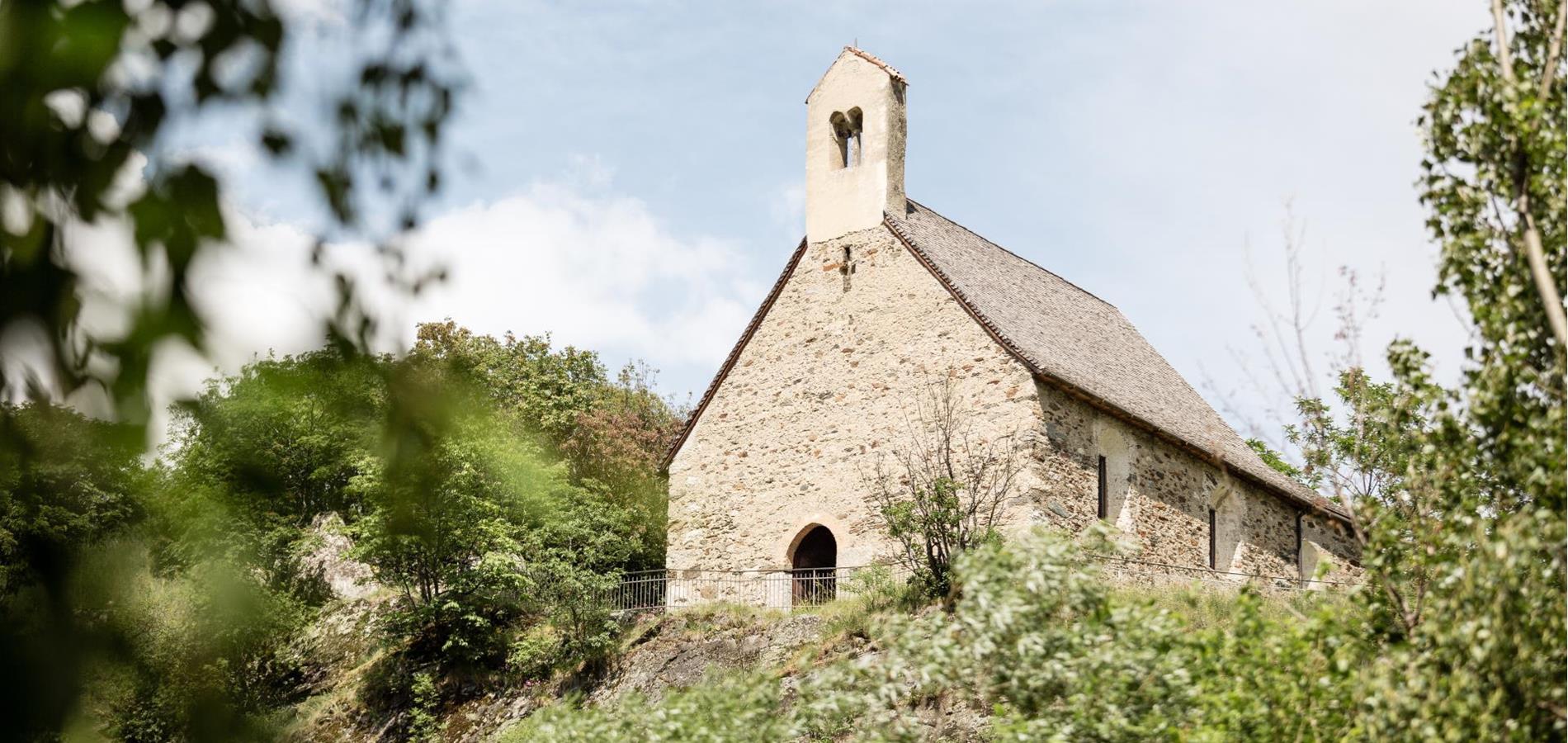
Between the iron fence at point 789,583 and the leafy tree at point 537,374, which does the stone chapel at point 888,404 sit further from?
the leafy tree at point 537,374

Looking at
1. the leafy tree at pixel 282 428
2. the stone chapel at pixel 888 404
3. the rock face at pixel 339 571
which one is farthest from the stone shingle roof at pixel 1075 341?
the leafy tree at pixel 282 428

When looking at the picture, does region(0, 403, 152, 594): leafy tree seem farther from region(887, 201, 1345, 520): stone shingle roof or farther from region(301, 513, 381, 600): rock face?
region(301, 513, 381, 600): rock face

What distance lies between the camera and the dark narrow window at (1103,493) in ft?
77.6

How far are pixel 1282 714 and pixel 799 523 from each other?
50.1ft

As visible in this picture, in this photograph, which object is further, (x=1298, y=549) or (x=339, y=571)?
(x=339, y=571)

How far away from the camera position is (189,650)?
2.37 m

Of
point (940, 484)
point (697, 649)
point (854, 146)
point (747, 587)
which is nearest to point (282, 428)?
point (940, 484)

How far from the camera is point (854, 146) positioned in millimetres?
26453

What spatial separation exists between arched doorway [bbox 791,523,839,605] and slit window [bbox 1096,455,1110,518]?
440cm

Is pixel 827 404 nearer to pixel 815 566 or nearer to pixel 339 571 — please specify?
pixel 815 566

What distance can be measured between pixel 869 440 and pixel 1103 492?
3.94 metres

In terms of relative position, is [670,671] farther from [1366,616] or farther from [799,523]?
[1366,616]

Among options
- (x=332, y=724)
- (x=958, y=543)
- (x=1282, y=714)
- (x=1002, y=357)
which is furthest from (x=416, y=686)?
(x=1282, y=714)

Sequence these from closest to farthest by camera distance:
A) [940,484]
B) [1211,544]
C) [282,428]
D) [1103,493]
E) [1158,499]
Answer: [282,428] < [940,484] < [1103,493] < [1158,499] < [1211,544]
